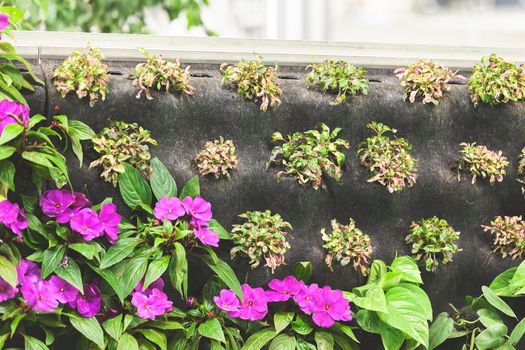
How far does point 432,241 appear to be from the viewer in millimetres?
2074

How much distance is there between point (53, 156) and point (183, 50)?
54 cm

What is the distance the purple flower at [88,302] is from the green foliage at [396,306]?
2.10ft

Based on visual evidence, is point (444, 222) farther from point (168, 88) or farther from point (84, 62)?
point (84, 62)

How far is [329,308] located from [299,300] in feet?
0.26

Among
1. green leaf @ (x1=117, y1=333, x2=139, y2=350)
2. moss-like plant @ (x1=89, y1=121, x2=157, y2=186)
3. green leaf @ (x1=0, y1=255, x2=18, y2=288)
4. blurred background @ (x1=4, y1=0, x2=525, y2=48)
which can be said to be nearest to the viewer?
green leaf @ (x1=0, y1=255, x2=18, y2=288)

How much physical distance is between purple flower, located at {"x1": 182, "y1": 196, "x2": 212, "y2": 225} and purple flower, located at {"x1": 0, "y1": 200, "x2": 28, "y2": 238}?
38 centimetres

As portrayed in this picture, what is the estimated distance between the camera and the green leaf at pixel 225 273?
180 centimetres

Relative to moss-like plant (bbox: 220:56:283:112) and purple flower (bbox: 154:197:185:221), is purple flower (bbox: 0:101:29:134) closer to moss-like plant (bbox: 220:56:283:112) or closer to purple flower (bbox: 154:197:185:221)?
purple flower (bbox: 154:197:185:221)

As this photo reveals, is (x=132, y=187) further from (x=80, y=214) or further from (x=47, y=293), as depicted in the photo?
(x=47, y=293)

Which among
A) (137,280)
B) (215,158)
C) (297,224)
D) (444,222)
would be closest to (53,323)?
(137,280)

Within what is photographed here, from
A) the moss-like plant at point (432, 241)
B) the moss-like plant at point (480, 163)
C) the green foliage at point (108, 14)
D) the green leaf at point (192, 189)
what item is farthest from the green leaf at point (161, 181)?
the green foliage at point (108, 14)

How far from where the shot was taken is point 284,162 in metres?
1.98

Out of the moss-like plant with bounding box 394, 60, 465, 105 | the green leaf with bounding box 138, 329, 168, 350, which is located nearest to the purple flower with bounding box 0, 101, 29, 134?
the green leaf with bounding box 138, 329, 168, 350

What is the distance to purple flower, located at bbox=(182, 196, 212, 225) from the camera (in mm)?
1803
